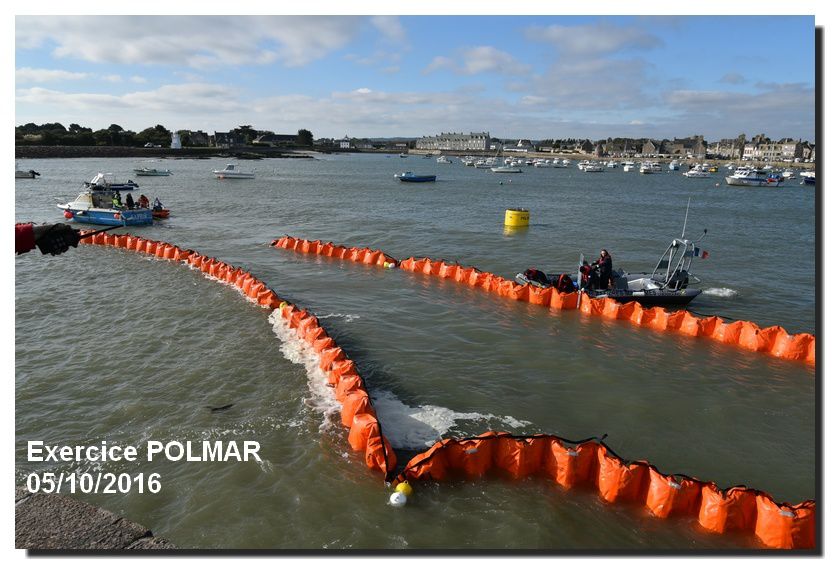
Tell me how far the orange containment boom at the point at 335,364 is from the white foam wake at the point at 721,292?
1848cm

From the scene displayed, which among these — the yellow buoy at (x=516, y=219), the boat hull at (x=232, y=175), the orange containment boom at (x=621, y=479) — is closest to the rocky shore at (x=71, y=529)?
the orange containment boom at (x=621, y=479)

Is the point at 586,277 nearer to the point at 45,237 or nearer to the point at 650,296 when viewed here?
the point at 650,296

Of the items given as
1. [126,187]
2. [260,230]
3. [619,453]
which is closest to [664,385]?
[619,453]

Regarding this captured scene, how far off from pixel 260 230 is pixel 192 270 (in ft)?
47.3

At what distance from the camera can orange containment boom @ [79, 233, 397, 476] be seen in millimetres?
9961

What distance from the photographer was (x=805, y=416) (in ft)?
42.0

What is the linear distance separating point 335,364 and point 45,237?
8.00 m

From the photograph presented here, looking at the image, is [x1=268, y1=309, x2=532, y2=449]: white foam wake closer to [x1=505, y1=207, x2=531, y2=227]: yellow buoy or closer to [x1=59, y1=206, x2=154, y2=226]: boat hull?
[x1=59, y1=206, x2=154, y2=226]: boat hull

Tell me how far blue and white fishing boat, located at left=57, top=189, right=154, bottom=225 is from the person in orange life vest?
34.9 metres

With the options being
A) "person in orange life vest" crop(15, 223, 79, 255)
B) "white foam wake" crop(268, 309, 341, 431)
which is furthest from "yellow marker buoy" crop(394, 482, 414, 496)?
"person in orange life vest" crop(15, 223, 79, 255)

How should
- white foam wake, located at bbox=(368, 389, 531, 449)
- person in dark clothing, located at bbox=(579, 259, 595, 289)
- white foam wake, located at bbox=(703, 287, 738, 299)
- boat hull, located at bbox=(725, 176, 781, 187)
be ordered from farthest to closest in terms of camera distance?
boat hull, located at bbox=(725, 176, 781, 187)
white foam wake, located at bbox=(703, 287, 738, 299)
person in dark clothing, located at bbox=(579, 259, 595, 289)
white foam wake, located at bbox=(368, 389, 531, 449)

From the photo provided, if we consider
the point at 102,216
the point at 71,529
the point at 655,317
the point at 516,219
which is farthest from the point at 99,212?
the point at 655,317

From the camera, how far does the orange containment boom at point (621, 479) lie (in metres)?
8.26

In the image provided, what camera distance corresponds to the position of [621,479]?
30.1 feet
